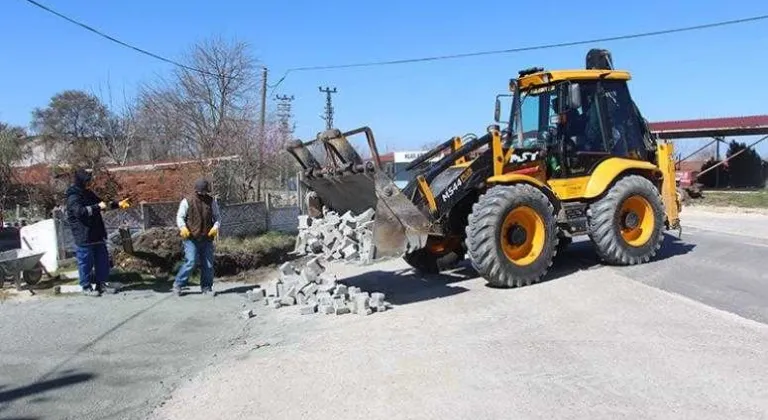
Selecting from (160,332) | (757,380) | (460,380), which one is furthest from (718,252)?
(160,332)

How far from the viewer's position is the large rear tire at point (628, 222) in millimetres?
10039

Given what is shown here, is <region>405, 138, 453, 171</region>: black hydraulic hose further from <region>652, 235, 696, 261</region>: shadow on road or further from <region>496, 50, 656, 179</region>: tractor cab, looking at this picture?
<region>652, 235, 696, 261</region>: shadow on road

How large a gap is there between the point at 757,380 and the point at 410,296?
4.43 metres

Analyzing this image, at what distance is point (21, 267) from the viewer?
32.0ft

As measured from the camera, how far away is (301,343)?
6.82 m

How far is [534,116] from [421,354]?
5515 millimetres

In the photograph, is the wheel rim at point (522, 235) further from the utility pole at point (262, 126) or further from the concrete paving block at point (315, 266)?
the utility pole at point (262, 126)

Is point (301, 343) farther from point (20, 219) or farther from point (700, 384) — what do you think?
point (20, 219)

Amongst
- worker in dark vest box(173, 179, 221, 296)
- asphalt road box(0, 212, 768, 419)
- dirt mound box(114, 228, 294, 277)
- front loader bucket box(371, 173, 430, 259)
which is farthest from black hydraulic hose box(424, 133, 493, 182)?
dirt mound box(114, 228, 294, 277)

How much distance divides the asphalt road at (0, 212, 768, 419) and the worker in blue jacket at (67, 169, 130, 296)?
1.31 feet

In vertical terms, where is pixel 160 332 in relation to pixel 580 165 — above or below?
below

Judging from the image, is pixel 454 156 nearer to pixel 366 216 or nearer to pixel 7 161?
pixel 366 216

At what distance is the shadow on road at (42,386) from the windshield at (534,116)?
22.1ft

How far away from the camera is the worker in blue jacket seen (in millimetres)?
9336
